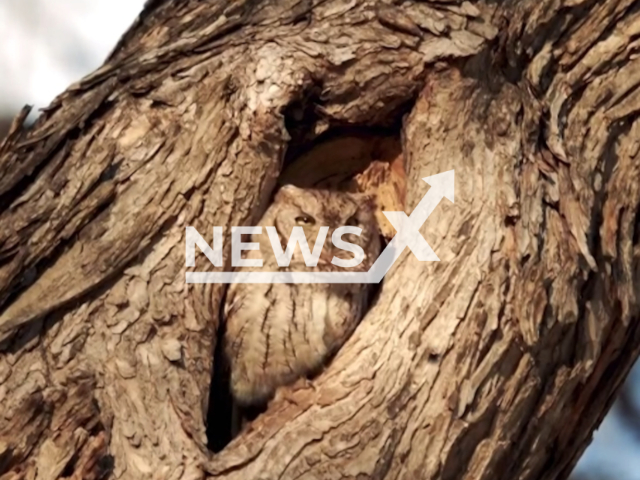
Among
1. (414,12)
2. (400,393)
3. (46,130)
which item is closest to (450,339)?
(400,393)

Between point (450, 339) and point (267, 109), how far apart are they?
453 mm

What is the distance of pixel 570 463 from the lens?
1757 millimetres

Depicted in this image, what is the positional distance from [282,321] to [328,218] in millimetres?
219

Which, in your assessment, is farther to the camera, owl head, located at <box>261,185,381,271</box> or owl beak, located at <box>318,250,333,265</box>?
owl beak, located at <box>318,250,333,265</box>

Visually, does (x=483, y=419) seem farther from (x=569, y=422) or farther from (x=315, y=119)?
(x=315, y=119)

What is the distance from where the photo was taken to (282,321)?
5.65ft

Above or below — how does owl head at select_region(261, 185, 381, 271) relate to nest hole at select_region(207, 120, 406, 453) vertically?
below

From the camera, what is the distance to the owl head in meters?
1.74

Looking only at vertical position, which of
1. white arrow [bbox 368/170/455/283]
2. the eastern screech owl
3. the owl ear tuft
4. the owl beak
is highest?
white arrow [bbox 368/170/455/283]

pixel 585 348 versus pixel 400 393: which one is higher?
pixel 585 348

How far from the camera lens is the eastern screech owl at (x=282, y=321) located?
1.68m

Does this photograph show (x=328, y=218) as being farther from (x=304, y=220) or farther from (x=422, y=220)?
(x=422, y=220)

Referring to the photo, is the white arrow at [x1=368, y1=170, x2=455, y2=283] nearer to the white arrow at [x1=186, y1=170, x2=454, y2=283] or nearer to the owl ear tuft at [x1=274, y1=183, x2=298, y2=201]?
the white arrow at [x1=186, y1=170, x2=454, y2=283]

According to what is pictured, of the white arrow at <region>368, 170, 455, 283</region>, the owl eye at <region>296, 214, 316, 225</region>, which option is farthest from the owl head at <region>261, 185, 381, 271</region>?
the white arrow at <region>368, 170, 455, 283</region>
